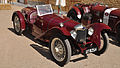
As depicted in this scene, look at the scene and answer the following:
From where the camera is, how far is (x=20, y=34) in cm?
682

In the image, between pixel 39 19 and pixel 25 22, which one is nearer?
pixel 39 19

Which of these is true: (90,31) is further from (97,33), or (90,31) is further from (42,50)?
(42,50)

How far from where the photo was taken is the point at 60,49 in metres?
4.52

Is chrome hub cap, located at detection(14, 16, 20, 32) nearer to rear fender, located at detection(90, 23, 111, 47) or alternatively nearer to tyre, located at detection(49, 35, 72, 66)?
tyre, located at detection(49, 35, 72, 66)

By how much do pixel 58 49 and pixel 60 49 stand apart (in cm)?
6

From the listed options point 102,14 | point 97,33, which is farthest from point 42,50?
point 102,14

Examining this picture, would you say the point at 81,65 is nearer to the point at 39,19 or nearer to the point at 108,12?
the point at 39,19

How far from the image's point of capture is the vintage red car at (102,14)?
659cm

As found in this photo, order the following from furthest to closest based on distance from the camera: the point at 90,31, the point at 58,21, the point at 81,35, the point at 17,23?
the point at 17,23 < the point at 58,21 < the point at 90,31 < the point at 81,35

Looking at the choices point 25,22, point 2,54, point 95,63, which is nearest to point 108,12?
point 95,63

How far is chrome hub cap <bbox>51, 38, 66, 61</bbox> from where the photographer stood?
4.43 metres

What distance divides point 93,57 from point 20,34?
10.9 ft

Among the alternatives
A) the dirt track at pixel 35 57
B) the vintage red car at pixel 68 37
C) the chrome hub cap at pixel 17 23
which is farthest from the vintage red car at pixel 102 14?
the chrome hub cap at pixel 17 23

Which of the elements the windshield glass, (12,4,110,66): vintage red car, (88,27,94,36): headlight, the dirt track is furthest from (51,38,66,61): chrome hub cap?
the windshield glass
